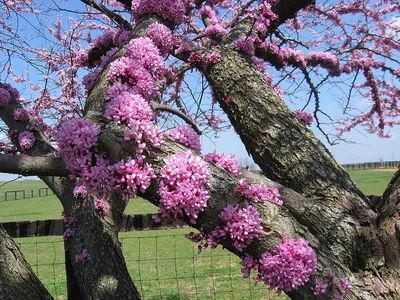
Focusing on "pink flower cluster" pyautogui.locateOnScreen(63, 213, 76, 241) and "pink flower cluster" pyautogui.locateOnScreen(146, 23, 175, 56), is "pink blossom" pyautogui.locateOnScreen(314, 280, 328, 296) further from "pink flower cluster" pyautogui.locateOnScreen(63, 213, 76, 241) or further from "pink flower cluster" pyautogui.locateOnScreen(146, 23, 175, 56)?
Result: "pink flower cluster" pyautogui.locateOnScreen(63, 213, 76, 241)

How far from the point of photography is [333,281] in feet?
6.17

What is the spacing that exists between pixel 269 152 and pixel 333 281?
895 mm

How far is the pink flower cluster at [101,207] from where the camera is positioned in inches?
122

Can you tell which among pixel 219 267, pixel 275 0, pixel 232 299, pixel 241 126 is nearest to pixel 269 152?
pixel 241 126

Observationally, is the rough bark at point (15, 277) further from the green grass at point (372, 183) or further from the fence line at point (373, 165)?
the fence line at point (373, 165)

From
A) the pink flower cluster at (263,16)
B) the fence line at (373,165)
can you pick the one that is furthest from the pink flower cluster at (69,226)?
the fence line at (373,165)

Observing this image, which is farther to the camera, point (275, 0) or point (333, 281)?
point (275, 0)

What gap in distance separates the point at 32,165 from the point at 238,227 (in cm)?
100

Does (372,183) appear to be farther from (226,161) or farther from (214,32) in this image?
(226,161)

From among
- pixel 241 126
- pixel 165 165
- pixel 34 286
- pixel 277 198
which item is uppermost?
pixel 241 126

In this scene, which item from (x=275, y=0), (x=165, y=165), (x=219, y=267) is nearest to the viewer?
(x=165, y=165)

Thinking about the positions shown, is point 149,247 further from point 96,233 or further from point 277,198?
point 277,198

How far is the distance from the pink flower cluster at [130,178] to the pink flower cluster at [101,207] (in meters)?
1.44

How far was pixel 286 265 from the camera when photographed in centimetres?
174
